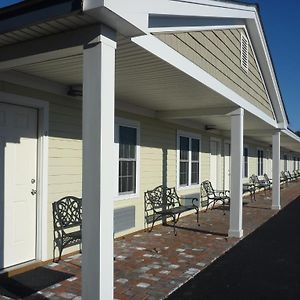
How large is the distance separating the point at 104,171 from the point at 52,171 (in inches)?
119

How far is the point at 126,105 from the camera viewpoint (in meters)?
8.08

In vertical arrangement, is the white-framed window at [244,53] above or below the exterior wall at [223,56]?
above

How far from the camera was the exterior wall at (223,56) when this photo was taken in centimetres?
558

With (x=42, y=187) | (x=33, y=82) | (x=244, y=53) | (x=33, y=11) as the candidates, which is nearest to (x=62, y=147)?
(x=42, y=187)

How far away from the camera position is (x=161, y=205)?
31.3 ft

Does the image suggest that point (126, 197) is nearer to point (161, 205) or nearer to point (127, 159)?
point (127, 159)

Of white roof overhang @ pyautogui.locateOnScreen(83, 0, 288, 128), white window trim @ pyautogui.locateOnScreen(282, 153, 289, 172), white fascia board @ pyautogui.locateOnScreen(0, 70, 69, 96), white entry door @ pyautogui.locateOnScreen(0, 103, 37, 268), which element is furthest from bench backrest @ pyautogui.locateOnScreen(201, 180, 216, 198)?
white window trim @ pyautogui.locateOnScreen(282, 153, 289, 172)

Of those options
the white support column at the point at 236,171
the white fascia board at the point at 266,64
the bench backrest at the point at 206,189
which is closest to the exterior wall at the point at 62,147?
the white support column at the point at 236,171

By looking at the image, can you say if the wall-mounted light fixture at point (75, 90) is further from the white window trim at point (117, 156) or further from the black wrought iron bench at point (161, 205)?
the black wrought iron bench at point (161, 205)

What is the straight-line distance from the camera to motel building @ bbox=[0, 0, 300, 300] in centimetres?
344

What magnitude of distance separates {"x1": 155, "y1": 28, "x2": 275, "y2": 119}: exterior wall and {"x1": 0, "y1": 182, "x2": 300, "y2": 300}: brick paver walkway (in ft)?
9.82

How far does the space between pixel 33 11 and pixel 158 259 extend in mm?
4232

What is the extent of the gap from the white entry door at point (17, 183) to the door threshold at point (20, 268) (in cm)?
8

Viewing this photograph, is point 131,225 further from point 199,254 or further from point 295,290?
point 295,290
